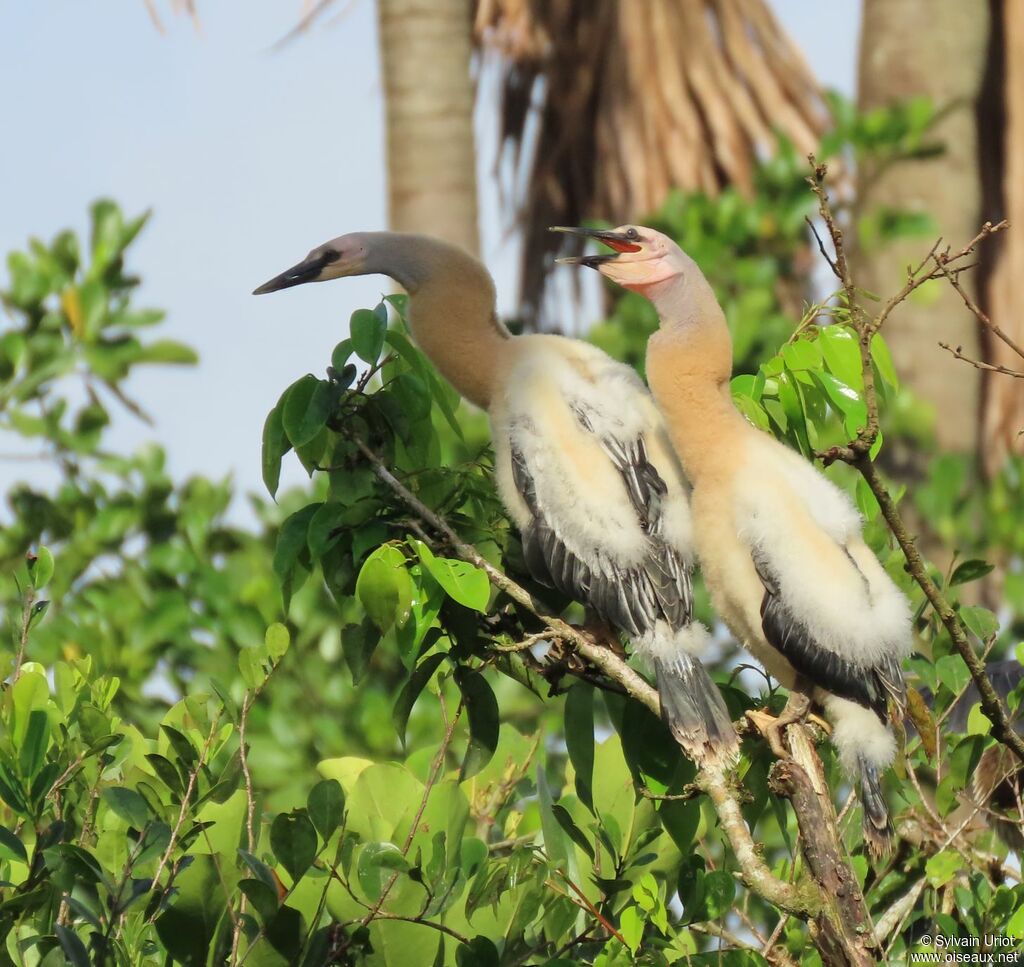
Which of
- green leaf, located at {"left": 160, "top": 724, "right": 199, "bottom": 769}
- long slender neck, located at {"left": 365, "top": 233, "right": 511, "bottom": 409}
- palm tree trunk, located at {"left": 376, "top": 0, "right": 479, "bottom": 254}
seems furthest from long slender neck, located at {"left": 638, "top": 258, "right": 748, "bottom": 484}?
palm tree trunk, located at {"left": 376, "top": 0, "right": 479, "bottom": 254}

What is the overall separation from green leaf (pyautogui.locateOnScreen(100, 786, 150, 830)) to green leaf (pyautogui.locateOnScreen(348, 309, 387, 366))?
0.75 meters

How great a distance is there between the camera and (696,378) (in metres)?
2.61

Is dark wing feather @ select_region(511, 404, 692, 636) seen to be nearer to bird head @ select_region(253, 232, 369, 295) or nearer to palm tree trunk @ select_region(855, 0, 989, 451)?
bird head @ select_region(253, 232, 369, 295)

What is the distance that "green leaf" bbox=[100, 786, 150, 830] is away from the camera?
2160 millimetres

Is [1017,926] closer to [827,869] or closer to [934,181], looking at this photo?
[827,869]

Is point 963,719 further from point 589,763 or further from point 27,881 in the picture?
point 27,881

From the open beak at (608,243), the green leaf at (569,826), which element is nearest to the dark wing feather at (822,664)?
the green leaf at (569,826)

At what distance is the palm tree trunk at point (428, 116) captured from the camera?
5.59 meters

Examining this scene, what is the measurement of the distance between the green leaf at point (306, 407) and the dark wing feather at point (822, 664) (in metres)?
0.74

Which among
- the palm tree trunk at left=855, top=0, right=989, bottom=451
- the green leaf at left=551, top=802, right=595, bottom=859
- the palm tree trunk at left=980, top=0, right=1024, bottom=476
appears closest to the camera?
the green leaf at left=551, top=802, right=595, bottom=859

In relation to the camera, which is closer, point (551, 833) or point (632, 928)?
point (632, 928)

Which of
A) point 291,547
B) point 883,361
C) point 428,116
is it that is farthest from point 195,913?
point 428,116

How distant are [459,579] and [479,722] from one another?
1.37ft

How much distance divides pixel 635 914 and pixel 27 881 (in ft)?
2.67
